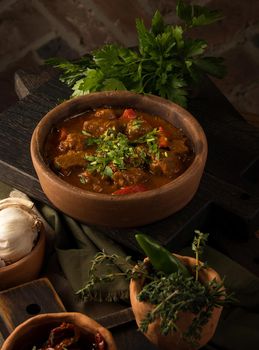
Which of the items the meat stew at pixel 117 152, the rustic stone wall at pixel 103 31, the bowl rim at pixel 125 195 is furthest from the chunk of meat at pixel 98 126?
the rustic stone wall at pixel 103 31

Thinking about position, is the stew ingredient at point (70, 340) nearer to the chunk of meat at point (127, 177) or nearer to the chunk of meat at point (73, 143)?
the chunk of meat at point (127, 177)

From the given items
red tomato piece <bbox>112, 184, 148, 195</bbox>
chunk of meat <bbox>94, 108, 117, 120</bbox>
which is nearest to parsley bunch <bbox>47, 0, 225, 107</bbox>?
chunk of meat <bbox>94, 108, 117, 120</bbox>

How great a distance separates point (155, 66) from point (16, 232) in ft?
2.61

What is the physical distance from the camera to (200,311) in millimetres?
1559

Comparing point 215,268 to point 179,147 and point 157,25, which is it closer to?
point 179,147

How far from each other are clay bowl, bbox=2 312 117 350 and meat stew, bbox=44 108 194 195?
0.46 metres

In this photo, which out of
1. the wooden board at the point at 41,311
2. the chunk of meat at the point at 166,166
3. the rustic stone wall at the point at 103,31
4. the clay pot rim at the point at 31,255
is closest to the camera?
the wooden board at the point at 41,311

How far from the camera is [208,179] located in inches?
88.5

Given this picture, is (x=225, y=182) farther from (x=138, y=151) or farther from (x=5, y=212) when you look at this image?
(x=5, y=212)

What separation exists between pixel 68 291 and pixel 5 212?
283mm

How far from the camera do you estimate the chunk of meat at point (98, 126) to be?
7.30ft

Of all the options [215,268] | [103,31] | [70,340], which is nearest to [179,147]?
[215,268]

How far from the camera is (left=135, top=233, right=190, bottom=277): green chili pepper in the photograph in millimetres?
1650

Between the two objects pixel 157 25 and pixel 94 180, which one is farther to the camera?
pixel 157 25
